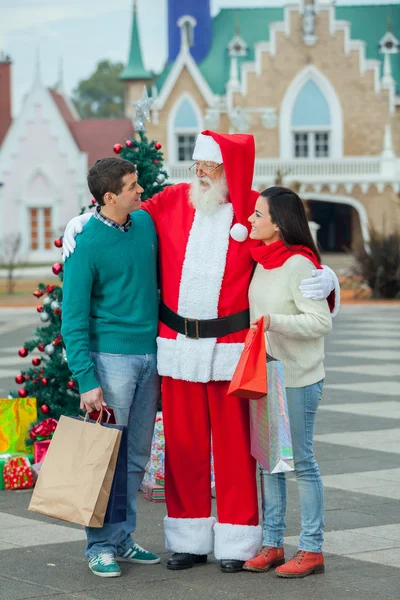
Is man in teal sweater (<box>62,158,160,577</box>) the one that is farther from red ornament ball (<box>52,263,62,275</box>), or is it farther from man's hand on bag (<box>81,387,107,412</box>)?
red ornament ball (<box>52,263,62,275</box>)

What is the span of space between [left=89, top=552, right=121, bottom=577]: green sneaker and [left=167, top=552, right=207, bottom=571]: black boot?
0.25 m

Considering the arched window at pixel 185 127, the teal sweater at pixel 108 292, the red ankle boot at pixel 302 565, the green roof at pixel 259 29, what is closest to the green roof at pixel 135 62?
the green roof at pixel 259 29

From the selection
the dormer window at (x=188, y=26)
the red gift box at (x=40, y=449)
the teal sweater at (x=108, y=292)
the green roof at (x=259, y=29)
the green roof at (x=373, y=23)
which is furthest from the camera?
the green roof at (x=373, y=23)

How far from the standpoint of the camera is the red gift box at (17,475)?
6941 millimetres

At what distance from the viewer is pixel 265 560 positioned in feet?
17.1

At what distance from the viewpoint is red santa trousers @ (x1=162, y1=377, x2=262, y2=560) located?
206 inches

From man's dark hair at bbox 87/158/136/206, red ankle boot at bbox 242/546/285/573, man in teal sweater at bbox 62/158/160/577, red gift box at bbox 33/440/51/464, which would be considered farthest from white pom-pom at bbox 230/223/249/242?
red gift box at bbox 33/440/51/464

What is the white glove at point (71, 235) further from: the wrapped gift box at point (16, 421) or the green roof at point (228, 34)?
the green roof at point (228, 34)

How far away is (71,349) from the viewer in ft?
16.8

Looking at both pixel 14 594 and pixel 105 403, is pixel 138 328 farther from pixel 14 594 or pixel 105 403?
pixel 14 594

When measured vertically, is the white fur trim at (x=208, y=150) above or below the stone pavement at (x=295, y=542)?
above

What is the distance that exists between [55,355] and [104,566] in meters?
2.41

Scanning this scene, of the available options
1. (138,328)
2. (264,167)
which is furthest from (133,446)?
(264,167)

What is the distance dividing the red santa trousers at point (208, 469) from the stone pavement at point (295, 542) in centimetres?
15
